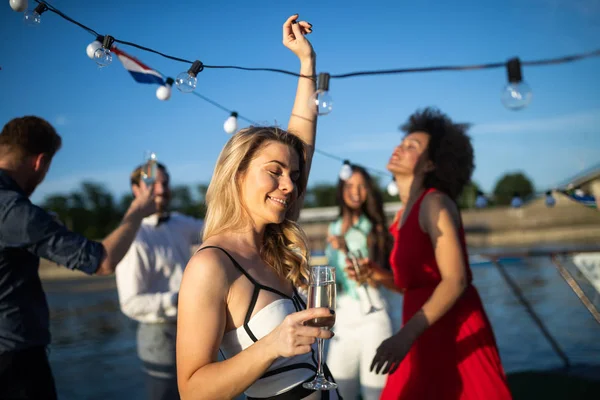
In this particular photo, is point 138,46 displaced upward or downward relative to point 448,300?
upward

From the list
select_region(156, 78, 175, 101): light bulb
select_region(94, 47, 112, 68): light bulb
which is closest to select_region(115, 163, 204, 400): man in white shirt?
select_region(156, 78, 175, 101): light bulb

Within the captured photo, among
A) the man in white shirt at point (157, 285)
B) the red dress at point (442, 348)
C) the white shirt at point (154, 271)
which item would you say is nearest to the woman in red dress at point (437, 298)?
the red dress at point (442, 348)

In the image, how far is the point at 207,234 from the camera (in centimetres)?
205

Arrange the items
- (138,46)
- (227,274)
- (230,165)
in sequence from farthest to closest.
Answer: (138,46) < (230,165) < (227,274)

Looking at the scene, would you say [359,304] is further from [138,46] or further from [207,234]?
[138,46]

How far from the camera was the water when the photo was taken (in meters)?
5.95

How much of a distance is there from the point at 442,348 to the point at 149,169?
6.67 ft

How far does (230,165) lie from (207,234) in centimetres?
29

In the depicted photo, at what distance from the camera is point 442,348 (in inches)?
107

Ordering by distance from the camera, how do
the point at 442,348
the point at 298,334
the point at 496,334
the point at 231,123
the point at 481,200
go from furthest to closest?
the point at 496,334
the point at 481,200
the point at 231,123
the point at 442,348
the point at 298,334

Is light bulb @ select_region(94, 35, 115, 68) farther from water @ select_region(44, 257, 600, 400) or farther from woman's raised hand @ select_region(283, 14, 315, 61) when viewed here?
water @ select_region(44, 257, 600, 400)

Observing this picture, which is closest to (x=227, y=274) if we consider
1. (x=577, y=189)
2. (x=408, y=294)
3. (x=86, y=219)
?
(x=408, y=294)

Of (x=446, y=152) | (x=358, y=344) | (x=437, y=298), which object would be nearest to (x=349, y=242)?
(x=358, y=344)

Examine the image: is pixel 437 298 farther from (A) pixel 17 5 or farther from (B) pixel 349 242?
(A) pixel 17 5
